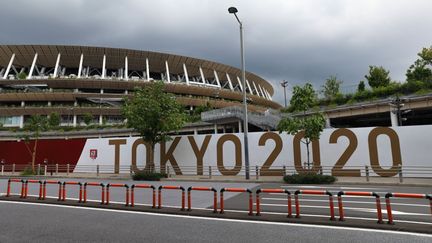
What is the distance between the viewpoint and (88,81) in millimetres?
67625

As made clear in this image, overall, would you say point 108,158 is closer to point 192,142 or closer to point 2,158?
point 192,142

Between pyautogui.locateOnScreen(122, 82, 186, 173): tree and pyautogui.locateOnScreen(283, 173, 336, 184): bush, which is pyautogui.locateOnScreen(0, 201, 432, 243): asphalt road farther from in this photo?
pyautogui.locateOnScreen(122, 82, 186, 173): tree

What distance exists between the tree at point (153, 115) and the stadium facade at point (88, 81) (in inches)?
1364

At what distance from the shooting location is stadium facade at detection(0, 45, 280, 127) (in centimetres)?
6619

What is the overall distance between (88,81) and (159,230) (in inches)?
2579

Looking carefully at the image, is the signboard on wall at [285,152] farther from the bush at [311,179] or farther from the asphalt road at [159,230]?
the asphalt road at [159,230]

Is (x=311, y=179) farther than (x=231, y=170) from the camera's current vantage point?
No

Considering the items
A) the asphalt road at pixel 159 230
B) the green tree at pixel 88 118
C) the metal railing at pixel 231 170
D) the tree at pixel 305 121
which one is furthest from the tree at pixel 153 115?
the green tree at pixel 88 118

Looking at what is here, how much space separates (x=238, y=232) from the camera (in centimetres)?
755

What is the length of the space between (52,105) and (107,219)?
66.3 meters

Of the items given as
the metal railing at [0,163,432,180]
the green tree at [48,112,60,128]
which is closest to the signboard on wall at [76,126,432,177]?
the metal railing at [0,163,432,180]

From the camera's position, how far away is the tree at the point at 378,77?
173ft

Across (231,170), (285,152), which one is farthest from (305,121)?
(231,170)

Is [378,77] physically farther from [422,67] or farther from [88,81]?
[88,81]
